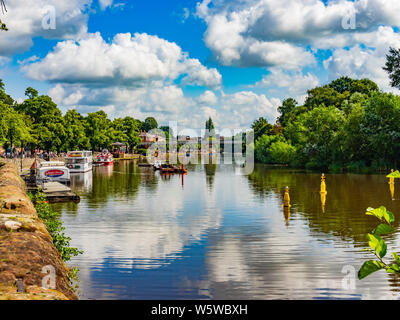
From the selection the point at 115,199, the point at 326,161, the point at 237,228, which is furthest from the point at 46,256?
the point at 326,161

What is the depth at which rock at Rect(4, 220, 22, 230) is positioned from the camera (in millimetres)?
9605

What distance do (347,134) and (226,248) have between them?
47647 mm

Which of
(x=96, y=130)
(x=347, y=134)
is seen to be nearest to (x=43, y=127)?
(x=96, y=130)

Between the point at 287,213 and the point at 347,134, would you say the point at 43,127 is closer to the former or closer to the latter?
the point at 347,134

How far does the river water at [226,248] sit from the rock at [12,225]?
2.33 m

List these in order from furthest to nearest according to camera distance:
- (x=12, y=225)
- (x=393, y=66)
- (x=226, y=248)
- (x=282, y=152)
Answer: (x=282, y=152), (x=393, y=66), (x=226, y=248), (x=12, y=225)

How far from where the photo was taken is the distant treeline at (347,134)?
51969 millimetres

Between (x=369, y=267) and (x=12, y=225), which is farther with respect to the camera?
(x=12, y=225)

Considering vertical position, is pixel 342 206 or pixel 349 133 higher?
pixel 349 133

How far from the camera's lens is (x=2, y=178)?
22.2 metres

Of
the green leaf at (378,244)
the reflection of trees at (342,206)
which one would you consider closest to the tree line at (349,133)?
the reflection of trees at (342,206)

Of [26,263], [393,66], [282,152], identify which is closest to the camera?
[26,263]

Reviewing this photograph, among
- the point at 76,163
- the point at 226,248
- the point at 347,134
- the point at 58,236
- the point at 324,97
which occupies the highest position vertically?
the point at 324,97

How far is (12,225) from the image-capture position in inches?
384
